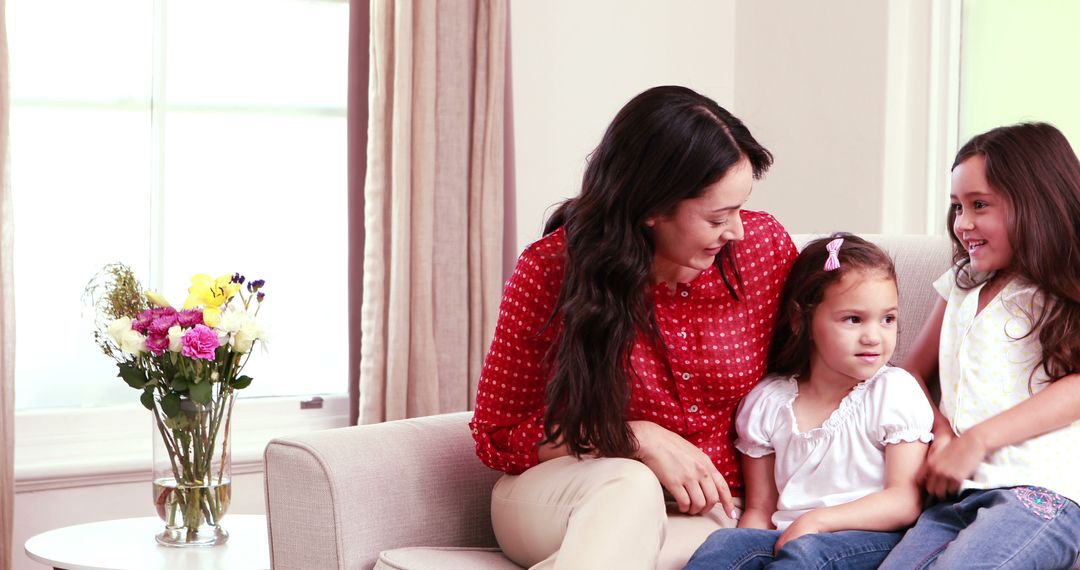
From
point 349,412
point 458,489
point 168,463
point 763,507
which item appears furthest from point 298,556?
point 349,412

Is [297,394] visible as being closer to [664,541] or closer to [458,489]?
[458,489]

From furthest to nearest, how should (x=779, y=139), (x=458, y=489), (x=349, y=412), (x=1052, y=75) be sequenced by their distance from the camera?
(x=779, y=139) < (x=349, y=412) < (x=1052, y=75) < (x=458, y=489)

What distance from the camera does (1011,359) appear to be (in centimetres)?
171

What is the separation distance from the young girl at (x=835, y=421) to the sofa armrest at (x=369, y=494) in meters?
0.44

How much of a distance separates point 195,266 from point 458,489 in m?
1.49

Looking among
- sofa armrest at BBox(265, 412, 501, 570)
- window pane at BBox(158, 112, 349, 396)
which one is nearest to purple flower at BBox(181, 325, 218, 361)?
sofa armrest at BBox(265, 412, 501, 570)

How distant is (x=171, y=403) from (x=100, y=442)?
102cm

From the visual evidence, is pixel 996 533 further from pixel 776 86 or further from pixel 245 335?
pixel 776 86

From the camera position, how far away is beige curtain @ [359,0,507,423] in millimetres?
3023

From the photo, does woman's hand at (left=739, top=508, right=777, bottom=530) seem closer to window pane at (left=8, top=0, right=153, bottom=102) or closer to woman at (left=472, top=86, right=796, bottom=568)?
woman at (left=472, top=86, right=796, bottom=568)

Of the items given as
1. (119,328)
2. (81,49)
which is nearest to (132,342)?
(119,328)

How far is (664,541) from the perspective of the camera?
62.7 inches

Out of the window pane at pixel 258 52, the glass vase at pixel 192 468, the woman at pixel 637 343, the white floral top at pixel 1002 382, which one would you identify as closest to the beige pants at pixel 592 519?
the woman at pixel 637 343

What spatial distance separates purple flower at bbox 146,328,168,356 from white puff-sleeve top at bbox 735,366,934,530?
986mm
